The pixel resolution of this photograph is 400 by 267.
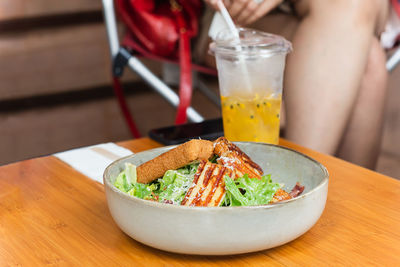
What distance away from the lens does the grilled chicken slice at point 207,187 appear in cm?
51

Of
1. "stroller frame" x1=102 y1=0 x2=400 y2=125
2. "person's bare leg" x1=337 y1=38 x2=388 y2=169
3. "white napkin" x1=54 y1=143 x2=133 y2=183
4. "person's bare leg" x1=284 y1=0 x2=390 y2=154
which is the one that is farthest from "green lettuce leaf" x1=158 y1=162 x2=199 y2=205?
"stroller frame" x1=102 y1=0 x2=400 y2=125

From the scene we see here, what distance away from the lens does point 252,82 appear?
0.81 metres

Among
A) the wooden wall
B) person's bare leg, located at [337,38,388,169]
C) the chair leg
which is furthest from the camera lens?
the wooden wall

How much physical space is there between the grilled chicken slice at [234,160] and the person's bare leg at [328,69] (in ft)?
1.52

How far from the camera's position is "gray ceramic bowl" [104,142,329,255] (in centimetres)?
47

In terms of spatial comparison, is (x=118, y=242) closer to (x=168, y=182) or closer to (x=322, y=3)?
(x=168, y=182)

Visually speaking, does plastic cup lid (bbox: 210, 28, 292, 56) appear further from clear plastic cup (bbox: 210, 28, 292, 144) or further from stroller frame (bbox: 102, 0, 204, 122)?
stroller frame (bbox: 102, 0, 204, 122)

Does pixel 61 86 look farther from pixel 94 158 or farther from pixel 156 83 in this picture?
pixel 94 158

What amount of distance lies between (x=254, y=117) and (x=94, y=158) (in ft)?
0.83

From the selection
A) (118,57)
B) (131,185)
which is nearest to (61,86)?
(118,57)

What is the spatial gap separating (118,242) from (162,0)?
100cm

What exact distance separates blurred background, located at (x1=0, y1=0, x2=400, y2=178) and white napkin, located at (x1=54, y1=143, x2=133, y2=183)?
0.90 meters

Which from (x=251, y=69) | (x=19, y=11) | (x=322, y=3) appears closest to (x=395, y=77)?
(x=322, y=3)

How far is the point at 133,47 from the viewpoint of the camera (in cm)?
145
